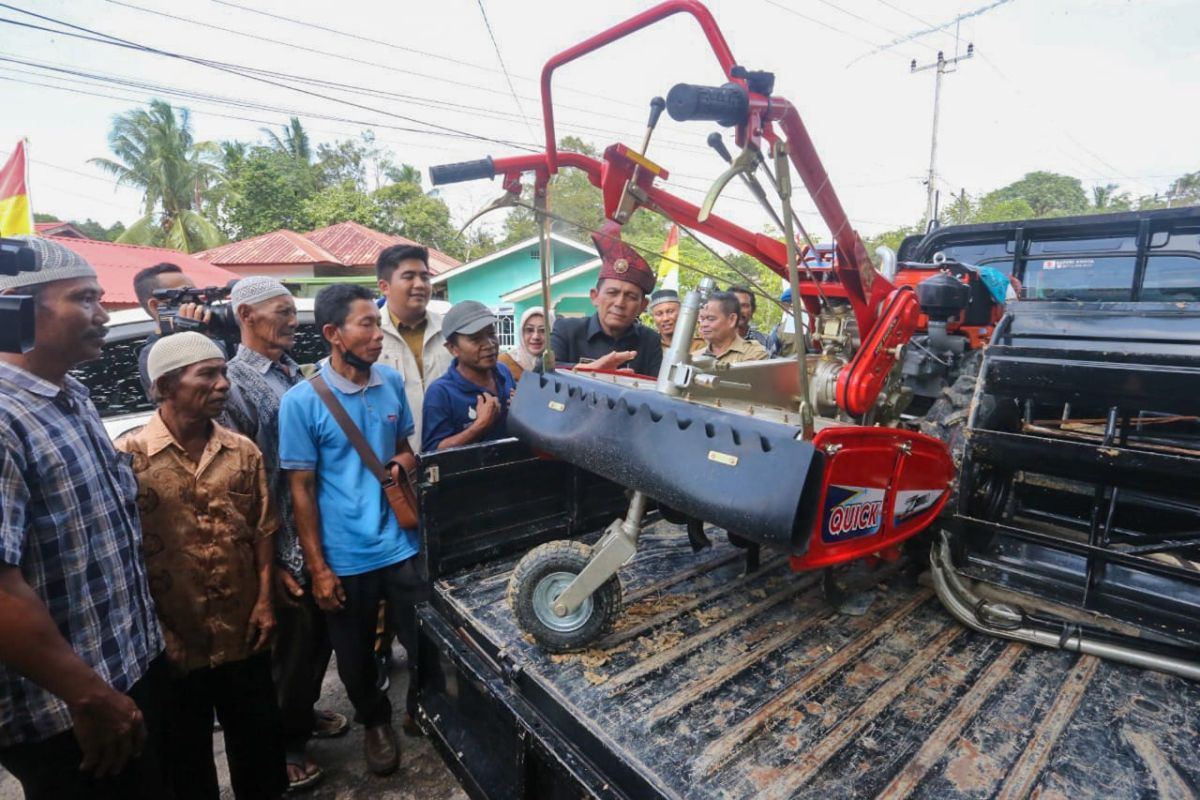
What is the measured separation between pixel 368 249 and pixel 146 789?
2329 centimetres

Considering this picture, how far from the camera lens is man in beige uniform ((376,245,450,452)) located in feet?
10.7

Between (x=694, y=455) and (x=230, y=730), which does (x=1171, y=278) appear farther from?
(x=230, y=730)

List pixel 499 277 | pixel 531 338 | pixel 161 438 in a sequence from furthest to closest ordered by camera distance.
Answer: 1. pixel 499 277
2. pixel 531 338
3. pixel 161 438

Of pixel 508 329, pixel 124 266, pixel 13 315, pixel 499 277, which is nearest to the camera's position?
pixel 13 315

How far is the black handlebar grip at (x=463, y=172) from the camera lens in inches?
79.2

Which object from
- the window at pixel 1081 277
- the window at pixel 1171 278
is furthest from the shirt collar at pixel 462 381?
the window at pixel 1171 278

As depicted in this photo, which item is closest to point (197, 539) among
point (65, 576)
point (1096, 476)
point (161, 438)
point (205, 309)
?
point (161, 438)

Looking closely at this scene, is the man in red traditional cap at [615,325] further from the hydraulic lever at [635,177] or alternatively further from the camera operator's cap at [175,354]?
the camera operator's cap at [175,354]

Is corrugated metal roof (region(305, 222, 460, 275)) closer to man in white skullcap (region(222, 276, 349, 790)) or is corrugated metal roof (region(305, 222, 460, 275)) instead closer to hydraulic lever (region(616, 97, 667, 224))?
man in white skullcap (region(222, 276, 349, 790))

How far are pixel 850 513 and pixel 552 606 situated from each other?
3.22 feet

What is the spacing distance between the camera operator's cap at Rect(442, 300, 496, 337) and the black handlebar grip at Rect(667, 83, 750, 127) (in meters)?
1.54

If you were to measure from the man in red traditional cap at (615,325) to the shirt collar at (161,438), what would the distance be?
1.56 m

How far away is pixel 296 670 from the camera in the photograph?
2658mm

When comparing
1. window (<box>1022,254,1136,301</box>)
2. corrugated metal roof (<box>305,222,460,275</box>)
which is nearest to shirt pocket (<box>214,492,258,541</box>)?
window (<box>1022,254,1136,301</box>)
